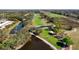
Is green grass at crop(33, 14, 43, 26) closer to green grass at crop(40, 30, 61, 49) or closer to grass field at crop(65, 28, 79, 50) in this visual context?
green grass at crop(40, 30, 61, 49)

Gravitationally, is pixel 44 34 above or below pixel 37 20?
below

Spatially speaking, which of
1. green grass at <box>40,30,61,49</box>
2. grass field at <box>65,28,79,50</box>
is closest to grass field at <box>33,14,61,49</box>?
green grass at <box>40,30,61,49</box>

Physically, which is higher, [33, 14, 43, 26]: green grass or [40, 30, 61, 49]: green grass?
[33, 14, 43, 26]: green grass

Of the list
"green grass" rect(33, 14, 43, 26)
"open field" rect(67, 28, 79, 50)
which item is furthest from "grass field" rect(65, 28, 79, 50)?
"green grass" rect(33, 14, 43, 26)

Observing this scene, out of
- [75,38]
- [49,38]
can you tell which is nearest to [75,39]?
[75,38]

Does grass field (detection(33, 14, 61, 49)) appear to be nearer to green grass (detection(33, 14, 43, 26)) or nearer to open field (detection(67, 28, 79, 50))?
green grass (detection(33, 14, 43, 26))

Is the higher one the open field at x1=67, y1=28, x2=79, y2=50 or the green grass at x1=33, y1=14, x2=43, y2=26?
the green grass at x1=33, y1=14, x2=43, y2=26

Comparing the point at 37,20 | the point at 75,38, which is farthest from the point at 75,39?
the point at 37,20

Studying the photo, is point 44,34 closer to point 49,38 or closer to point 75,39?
point 49,38

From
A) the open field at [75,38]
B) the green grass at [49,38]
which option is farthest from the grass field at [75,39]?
the green grass at [49,38]

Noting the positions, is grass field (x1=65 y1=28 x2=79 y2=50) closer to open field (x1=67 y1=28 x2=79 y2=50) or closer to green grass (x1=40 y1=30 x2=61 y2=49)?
open field (x1=67 y1=28 x2=79 y2=50)

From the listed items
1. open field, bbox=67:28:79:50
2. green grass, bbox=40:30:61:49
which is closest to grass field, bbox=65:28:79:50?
open field, bbox=67:28:79:50

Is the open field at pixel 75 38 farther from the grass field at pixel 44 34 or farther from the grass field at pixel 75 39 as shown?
the grass field at pixel 44 34
